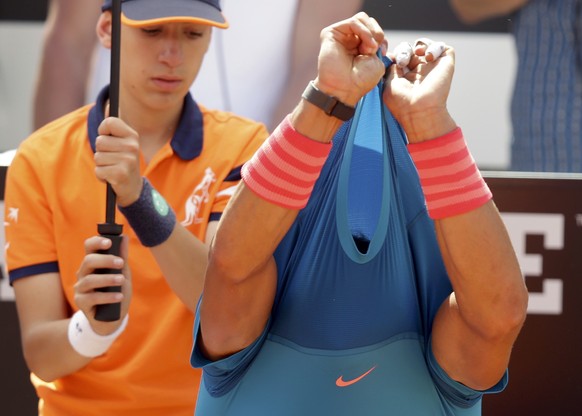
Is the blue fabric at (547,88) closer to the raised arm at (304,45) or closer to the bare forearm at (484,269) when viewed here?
the raised arm at (304,45)

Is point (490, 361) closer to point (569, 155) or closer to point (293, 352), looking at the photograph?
point (293, 352)

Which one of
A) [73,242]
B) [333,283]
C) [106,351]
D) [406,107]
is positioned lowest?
[106,351]

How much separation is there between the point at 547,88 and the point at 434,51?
4.24 ft

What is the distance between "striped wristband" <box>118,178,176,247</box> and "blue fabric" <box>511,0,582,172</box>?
103 cm

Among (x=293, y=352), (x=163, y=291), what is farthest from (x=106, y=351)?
(x=293, y=352)

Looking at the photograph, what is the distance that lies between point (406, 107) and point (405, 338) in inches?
13.3

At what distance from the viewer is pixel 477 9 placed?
2500 millimetres

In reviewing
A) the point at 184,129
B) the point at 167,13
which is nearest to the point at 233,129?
the point at 184,129

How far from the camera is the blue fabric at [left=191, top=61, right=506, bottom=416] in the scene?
1397 mm

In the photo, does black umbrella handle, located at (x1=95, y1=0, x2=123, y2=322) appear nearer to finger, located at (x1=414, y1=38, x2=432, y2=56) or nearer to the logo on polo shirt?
the logo on polo shirt

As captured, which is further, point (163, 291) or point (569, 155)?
point (569, 155)

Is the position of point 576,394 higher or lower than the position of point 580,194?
lower

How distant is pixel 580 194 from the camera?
2406mm

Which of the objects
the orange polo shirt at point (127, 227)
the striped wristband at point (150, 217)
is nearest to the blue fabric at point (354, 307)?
the striped wristband at point (150, 217)
